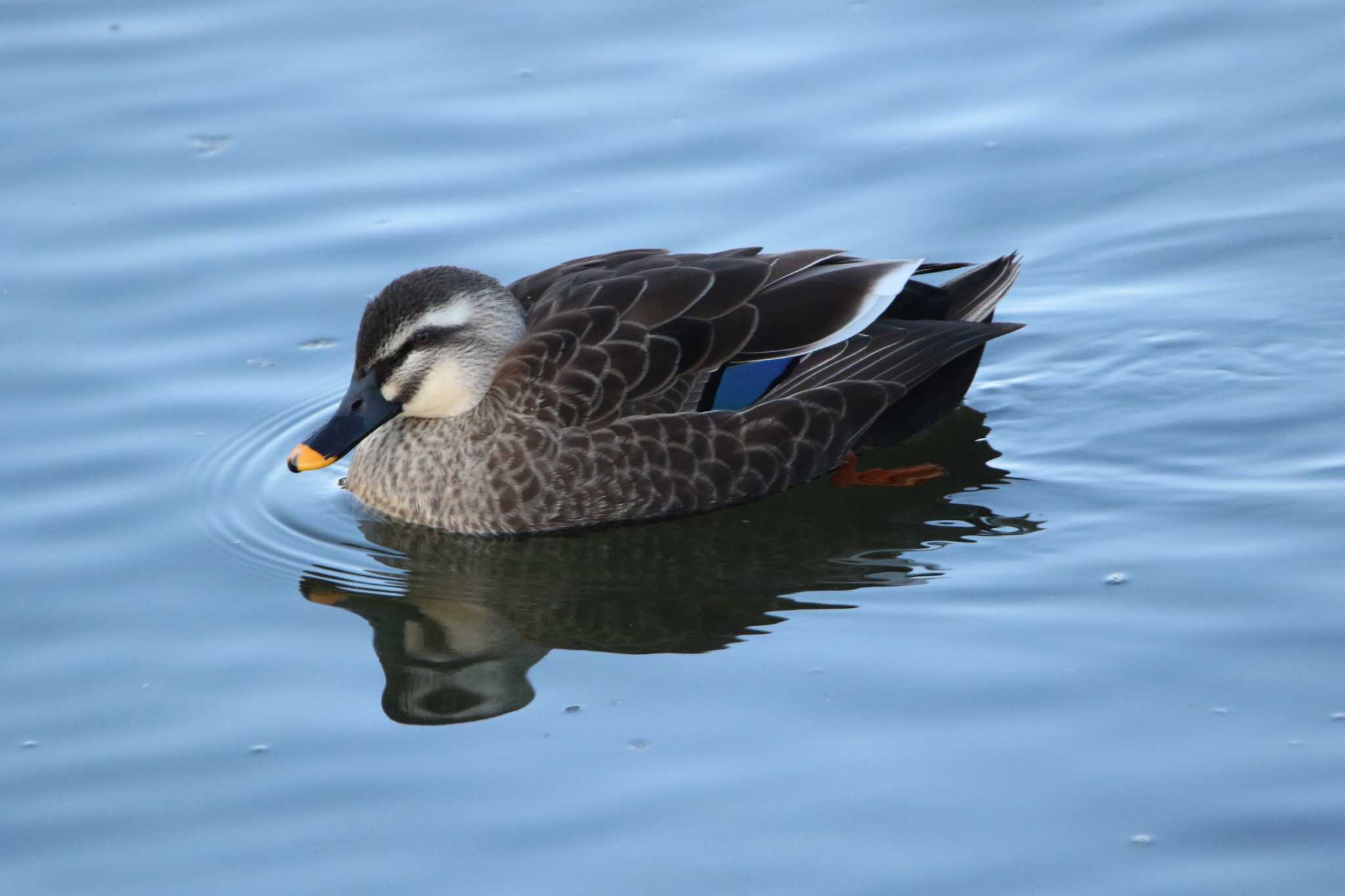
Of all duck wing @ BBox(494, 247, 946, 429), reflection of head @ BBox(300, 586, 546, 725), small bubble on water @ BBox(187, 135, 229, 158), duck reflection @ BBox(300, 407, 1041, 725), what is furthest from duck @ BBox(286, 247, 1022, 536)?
small bubble on water @ BBox(187, 135, 229, 158)

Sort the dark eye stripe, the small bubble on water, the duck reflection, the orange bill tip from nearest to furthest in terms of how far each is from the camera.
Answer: the duck reflection < the orange bill tip < the dark eye stripe < the small bubble on water

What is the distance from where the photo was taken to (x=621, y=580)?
29.6 ft

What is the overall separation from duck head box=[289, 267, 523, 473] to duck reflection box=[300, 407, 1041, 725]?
1.91ft

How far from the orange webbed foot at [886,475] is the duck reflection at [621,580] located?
2.8 inches

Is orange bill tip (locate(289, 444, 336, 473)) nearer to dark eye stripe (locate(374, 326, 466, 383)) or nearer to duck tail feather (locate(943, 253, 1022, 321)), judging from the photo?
dark eye stripe (locate(374, 326, 466, 383))

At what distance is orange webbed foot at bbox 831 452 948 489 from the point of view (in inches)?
391

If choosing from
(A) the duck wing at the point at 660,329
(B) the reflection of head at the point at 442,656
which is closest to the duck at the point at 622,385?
(A) the duck wing at the point at 660,329

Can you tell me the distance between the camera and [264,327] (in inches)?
444

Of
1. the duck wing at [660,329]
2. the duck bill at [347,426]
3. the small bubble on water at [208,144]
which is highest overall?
the small bubble on water at [208,144]

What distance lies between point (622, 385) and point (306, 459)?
1.54m

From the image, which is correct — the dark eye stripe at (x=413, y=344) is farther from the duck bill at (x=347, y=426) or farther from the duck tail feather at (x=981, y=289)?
the duck tail feather at (x=981, y=289)

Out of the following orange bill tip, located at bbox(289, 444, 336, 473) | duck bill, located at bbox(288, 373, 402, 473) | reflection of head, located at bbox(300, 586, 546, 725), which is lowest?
reflection of head, located at bbox(300, 586, 546, 725)

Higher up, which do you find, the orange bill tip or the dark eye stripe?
the dark eye stripe

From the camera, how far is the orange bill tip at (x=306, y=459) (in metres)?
9.35
